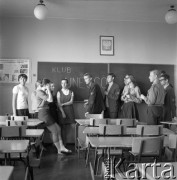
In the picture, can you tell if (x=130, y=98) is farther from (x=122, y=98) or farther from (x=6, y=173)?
(x=6, y=173)

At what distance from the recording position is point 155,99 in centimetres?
568

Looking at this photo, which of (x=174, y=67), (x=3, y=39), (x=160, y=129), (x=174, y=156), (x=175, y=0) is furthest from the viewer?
(x=174, y=67)

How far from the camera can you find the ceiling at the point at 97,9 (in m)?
6.46

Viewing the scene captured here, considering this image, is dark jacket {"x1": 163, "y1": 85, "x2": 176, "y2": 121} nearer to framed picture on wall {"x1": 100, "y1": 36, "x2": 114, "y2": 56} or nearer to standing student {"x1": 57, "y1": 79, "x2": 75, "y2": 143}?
framed picture on wall {"x1": 100, "y1": 36, "x2": 114, "y2": 56}

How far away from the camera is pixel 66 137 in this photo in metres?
7.59

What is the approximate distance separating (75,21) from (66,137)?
305 centimetres

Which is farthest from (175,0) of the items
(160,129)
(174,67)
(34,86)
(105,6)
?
(34,86)

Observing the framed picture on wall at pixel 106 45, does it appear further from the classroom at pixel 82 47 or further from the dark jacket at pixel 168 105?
the dark jacket at pixel 168 105

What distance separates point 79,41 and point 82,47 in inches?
7.0

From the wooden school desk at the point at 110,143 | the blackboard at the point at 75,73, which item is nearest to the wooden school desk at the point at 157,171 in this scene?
the wooden school desk at the point at 110,143

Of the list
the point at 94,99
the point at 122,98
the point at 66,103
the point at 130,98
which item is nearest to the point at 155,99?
the point at 94,99

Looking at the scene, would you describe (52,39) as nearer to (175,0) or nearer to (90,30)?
(90,30)

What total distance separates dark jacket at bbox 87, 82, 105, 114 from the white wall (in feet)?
4.22

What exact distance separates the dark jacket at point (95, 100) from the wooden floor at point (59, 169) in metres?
1.30
